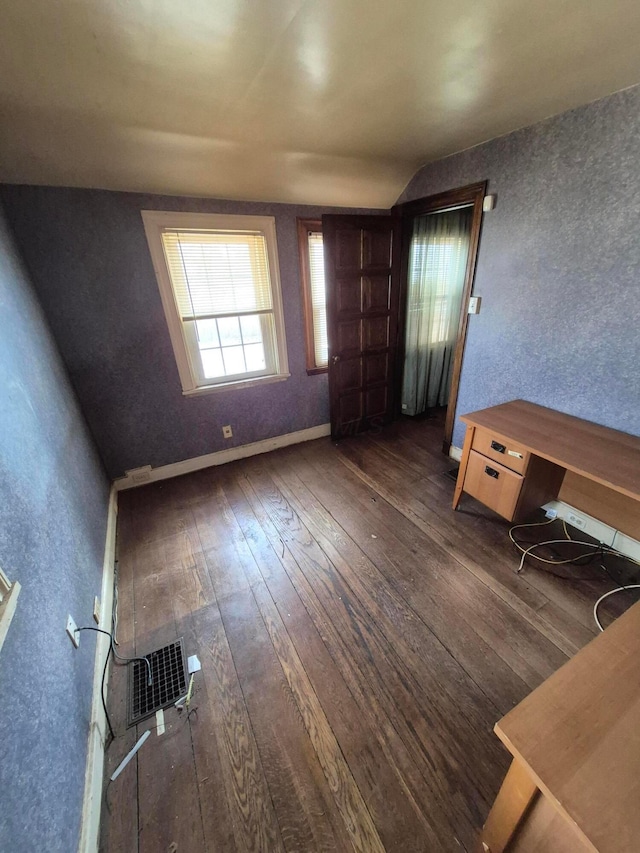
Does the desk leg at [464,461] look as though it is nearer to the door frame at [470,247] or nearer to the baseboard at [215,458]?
the door frame at [470,247]

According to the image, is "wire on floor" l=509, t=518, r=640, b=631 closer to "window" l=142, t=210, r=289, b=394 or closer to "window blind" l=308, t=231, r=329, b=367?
"window blind" l=308, t=231, r=329, b=367

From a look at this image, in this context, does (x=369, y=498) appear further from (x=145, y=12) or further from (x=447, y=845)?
(x=145, y=12)

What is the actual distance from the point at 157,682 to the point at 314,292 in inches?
116

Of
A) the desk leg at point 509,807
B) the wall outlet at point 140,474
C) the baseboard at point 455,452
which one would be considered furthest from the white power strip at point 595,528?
the wall outlet at point 140,474

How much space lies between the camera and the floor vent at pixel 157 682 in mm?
1352

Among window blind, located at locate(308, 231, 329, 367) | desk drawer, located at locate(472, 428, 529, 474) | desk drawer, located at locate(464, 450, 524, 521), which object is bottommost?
desk drawer, located at locate(464, 450, 524, 521)

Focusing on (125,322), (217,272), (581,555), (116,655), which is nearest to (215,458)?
(125,322)

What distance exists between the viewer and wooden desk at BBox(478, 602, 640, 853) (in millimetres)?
591

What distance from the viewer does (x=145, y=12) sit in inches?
38.4

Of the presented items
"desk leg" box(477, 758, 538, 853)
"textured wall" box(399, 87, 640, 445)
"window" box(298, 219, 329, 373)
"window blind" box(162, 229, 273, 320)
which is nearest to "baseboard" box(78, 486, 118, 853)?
"desk leg" box(477, 758, 538, 853)

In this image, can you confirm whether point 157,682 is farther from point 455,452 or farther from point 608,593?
point 455,452

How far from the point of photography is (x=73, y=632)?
1251 millimetres

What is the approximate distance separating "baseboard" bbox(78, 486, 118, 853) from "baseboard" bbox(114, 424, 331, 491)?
0.98 m

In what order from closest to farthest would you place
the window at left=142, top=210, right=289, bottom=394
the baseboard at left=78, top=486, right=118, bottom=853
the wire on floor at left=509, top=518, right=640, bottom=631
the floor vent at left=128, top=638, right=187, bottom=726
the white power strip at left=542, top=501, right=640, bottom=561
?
1. the baseboard at left=78, top=486, right=118, bottom=853
2. the floor vent at left=128, top=638, right=187, bottom=726
3. the wire on floor at left=509, top=518, right=640, bottom=631
4. the white power strip at left=542, top=501, right=640, bottom=561
5. the window at left=142, top=210, right=289, bottom=394
